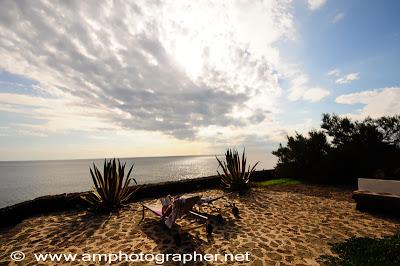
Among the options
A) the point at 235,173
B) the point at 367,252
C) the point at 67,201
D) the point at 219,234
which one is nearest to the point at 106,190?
the point at 67,201

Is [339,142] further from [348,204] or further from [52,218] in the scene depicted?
[52,218]

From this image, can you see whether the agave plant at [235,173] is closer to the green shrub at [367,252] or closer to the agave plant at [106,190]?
the agave plant at [106,190]

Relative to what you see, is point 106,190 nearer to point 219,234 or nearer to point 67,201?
point 67,201

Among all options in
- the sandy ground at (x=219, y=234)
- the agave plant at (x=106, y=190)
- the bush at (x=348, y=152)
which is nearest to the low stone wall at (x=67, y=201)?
the sandy ground at (x=219, y=234)

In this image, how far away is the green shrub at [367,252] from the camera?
135 inches

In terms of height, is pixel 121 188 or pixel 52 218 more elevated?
pixel 121 188

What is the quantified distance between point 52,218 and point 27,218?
0.67 meters

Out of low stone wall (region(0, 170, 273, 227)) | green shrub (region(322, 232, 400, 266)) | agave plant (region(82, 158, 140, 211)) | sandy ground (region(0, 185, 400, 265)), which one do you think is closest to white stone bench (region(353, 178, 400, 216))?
sandy ground (region(0, 185, 400, 265))

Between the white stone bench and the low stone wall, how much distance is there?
581 centimetres

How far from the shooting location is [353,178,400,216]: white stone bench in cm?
591

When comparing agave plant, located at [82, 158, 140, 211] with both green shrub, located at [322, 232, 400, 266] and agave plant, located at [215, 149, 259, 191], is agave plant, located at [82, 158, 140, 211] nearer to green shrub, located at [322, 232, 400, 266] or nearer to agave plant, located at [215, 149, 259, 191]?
agave plant, located at [215, 149, 259, 191]

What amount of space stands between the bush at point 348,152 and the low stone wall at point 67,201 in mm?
5560

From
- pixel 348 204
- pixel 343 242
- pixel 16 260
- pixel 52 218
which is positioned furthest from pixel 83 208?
pixel 348 204

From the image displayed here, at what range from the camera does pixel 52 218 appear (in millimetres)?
6129
